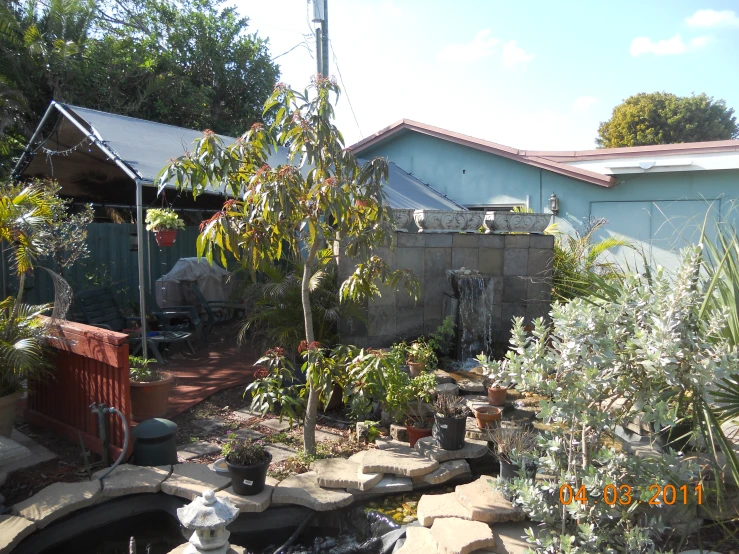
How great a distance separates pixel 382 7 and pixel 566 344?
23.7 ft

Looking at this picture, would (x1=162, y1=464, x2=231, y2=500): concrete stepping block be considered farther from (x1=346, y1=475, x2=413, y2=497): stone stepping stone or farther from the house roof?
the house roof

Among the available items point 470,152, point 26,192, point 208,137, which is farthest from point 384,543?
point 470,152

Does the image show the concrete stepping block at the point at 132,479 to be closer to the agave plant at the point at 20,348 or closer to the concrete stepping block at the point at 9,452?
the concrete stepping block at the point at 9,452

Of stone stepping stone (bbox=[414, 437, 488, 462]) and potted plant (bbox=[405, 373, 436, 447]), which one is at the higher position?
potted plant (bbox=[405, 373, 436, 447])

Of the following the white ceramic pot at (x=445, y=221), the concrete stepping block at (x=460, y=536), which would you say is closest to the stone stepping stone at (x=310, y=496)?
the concrete stepping block at (x=460, y=536)

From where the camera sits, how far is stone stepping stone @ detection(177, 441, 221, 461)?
4523 millimetres

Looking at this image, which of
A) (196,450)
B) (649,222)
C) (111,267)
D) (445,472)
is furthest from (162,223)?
(649,222)

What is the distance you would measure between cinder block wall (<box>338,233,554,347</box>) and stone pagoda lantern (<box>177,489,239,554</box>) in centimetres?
332

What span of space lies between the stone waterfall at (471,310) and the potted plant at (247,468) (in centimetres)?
307

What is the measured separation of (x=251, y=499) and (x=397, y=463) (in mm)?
1099

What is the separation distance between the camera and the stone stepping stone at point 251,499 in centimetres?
365

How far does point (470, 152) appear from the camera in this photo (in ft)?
40.4

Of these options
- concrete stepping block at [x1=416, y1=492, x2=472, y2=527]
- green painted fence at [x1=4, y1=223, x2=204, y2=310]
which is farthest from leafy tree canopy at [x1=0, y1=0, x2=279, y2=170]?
concrete stepping block at [x1=416, y1=492, x2=472, y2=527]

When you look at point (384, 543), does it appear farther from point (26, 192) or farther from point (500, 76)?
point (500, 76)
